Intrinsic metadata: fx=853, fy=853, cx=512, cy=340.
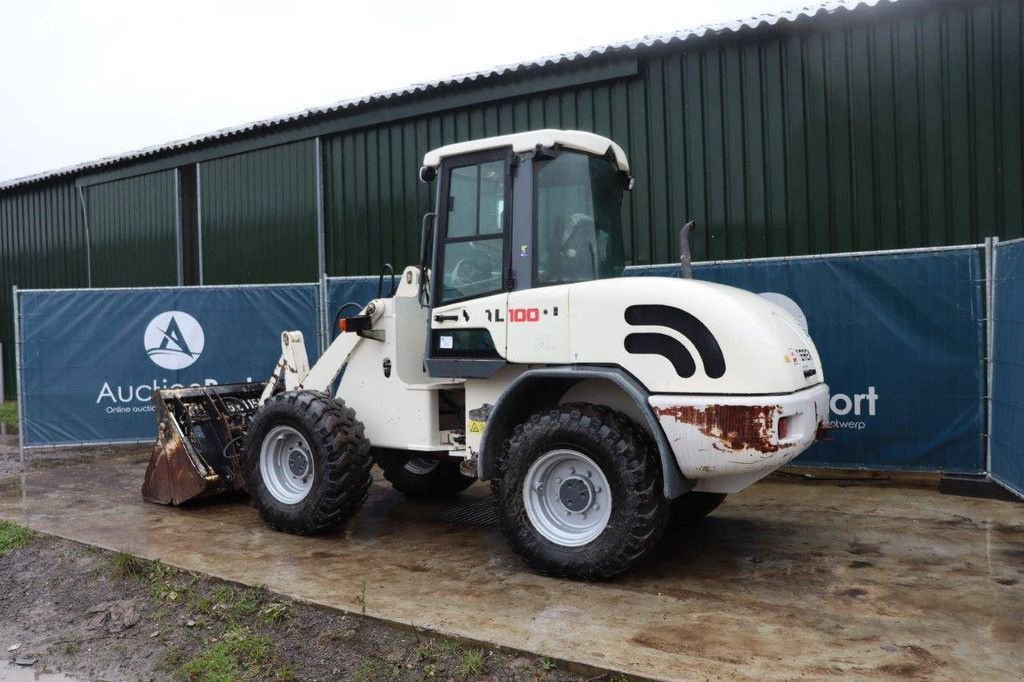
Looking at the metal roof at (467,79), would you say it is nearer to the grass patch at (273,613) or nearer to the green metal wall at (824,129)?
the green metal wall at (824,129)

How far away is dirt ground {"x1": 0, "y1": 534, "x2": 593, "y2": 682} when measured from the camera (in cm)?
423

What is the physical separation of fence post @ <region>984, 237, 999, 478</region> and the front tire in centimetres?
408

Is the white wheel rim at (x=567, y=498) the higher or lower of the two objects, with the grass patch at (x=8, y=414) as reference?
higher

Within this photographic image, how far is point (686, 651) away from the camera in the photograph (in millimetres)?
4082

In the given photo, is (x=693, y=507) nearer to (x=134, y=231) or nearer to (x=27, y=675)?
(x=27, y=675)

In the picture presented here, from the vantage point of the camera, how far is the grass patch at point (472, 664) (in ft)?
13.3

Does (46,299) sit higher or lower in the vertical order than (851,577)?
higher

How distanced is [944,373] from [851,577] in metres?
3.36

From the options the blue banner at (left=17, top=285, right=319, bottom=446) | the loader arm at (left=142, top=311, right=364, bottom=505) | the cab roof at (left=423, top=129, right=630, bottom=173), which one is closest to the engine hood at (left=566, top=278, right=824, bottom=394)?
the cab roof at (left=423, top=129, right=630, bottom=173)

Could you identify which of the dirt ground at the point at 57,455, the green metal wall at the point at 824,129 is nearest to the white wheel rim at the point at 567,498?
the green metal wall at the point at 824,129

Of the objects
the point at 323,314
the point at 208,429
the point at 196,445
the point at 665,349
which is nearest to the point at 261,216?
the point at 323,314

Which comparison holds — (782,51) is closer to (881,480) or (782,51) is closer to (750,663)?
(881,480)

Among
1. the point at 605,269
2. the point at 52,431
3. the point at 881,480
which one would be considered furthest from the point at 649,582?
the point at 52,431

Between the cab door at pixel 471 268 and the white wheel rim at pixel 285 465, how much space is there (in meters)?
1.38
